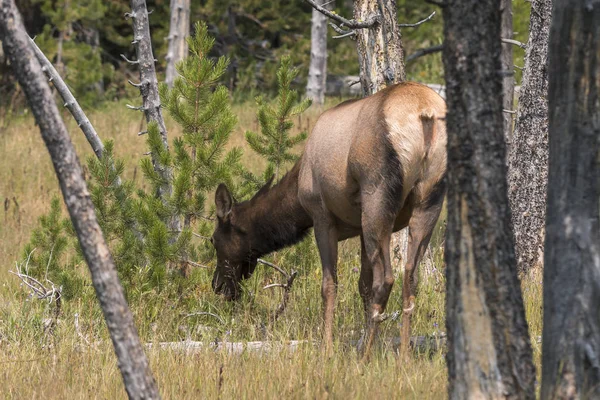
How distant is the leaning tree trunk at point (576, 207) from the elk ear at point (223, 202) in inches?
165

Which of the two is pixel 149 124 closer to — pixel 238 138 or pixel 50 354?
Result: pixel 50 354

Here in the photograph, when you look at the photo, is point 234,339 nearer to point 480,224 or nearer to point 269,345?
point 269,345

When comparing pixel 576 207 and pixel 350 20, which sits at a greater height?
pixel 350 20

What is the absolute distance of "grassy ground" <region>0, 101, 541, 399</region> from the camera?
4.71 meters

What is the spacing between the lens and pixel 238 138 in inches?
548

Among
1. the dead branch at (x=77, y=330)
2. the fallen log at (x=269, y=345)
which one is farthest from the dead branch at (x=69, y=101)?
the fallen log at (x=269, y=345)

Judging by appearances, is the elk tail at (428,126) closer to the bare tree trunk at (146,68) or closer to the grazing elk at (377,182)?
the grazing elk at (377,182)

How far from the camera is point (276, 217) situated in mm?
7406

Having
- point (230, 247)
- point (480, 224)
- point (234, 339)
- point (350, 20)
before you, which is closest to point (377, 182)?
point (234, 339)

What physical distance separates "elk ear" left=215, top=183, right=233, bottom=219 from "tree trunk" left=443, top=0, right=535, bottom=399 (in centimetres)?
428

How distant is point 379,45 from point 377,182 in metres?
2.07

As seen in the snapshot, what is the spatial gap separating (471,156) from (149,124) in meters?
4.38

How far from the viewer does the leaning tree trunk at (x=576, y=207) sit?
11.5ft

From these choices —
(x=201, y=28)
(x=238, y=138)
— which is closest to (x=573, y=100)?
(x=201, y=28)
